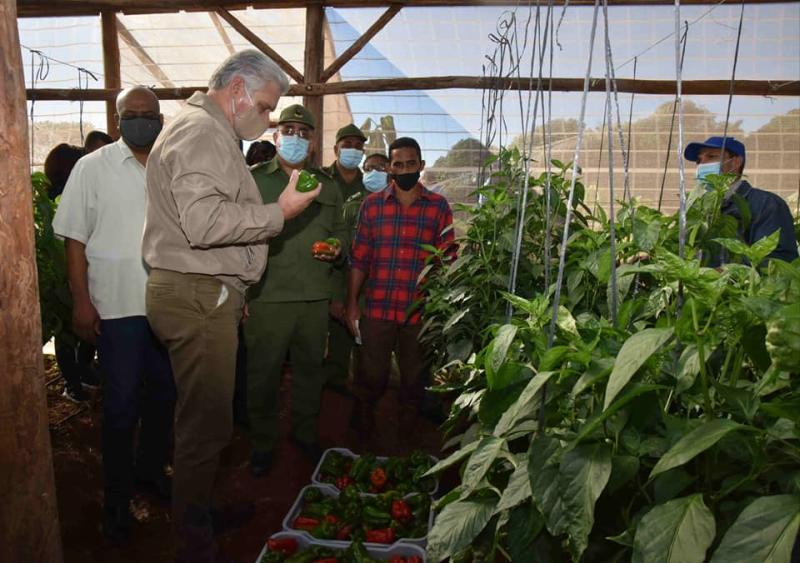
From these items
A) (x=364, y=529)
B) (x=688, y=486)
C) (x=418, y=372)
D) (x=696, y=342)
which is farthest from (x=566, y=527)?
(x=418, y=372)

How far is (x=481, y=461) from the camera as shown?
127cm

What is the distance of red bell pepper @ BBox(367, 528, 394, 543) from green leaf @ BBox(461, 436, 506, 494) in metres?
1.54

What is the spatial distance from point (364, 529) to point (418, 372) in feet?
4.69

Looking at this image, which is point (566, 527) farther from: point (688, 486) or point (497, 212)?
point (497, 212)

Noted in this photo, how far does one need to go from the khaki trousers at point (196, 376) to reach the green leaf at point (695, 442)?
1826 millimetres

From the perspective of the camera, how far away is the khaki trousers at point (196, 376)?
7.75 feet

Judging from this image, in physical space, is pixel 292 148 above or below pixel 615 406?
above

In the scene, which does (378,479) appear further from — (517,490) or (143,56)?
(143,56)

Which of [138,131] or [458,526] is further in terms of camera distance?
[138,131]

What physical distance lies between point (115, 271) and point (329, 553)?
1.55m

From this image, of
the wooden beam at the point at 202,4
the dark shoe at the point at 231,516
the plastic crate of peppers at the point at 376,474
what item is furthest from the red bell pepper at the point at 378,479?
the wooden beam at the point at 202,4

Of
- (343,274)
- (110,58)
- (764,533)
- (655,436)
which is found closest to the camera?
(764,533)

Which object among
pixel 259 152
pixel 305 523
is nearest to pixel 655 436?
pixel 305 523

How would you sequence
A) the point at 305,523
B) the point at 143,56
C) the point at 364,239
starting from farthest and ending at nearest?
the point at 143,56 < the point at 364,239 < the point at 305,523
